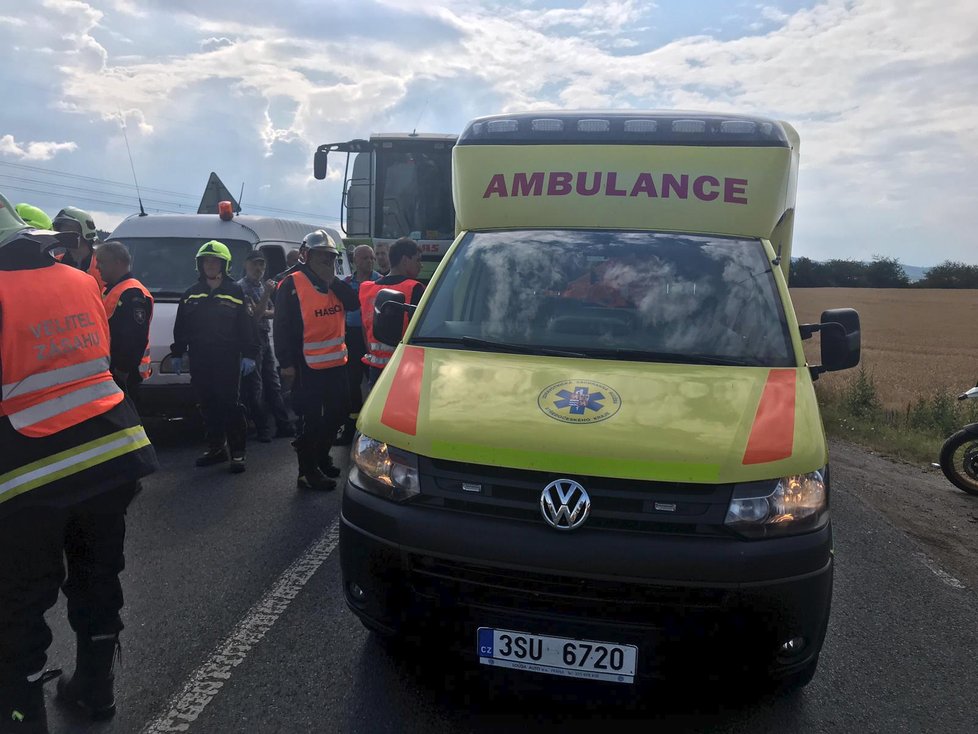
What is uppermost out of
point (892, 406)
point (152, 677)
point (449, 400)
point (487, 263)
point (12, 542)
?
point (487, 263)

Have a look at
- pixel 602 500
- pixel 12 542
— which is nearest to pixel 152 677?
pixel 12 542

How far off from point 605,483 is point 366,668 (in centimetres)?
143

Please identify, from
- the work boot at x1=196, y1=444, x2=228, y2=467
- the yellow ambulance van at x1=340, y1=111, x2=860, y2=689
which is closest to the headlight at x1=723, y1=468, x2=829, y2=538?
the yellow ambulance van at x1=340, y1=111, x2=860, y2=689

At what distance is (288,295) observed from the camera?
6.26 m

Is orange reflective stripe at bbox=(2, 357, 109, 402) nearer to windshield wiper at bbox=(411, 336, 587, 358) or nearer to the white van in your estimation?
windshield wiper at bbox=(411, 336, 587, 358)

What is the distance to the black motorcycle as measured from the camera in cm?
754

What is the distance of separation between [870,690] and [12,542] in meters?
3.37

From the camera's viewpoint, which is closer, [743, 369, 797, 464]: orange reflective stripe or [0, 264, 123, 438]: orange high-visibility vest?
[0, 264, 123, 438]: orange high-visibility vest

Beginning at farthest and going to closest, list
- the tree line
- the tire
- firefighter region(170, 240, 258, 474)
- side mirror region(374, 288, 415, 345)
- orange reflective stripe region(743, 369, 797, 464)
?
1. the tree line
2. the tire
3. firefighter region(170, 240, 258, 474)
4. side mirror region(374, 288, 415, 345)
5. orange reflective stripe region(743, 369, 797, 464)

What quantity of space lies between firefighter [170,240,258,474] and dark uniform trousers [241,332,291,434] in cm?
139

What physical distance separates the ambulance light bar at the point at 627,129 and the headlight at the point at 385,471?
2324 millimetres

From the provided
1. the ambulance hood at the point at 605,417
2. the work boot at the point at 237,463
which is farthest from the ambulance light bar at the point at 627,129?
the work boot at the point at 237,463

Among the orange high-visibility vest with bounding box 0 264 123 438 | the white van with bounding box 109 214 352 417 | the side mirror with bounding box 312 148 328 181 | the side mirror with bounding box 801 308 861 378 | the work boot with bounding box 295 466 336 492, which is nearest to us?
the orange high-visibility vest with bounding box 0 264 123 438

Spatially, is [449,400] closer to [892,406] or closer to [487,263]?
[487,263]
